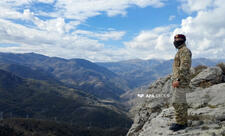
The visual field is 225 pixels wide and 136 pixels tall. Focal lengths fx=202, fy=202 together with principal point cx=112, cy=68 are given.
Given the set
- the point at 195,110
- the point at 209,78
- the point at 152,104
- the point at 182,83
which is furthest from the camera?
the point at 152,104

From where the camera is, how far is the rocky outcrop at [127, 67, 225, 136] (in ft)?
31.7

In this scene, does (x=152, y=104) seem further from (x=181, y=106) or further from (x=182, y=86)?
(x=182, y=86)

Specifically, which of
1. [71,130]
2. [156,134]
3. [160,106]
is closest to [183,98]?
[156,134]

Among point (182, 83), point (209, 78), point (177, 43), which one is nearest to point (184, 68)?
point (182, 83)

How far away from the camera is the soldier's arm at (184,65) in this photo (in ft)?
32.4

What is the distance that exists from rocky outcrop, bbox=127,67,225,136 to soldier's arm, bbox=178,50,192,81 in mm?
2577

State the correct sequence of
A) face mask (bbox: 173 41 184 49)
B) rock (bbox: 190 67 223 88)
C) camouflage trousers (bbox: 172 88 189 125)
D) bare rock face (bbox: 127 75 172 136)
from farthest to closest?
bare rock face (bbox: 127 75 172 136) < rock (bbox: 190 67 223 88) < face mask (bbox: 173 41 184 49) < camouflage trousers (bbox: 172 88 189 125)

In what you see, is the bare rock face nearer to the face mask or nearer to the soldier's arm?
the soldier's arm

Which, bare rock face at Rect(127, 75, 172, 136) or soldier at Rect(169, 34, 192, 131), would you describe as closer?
soldier at Rect(169, 34, 192, 131)

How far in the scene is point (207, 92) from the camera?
14414mm

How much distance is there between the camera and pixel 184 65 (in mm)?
9859

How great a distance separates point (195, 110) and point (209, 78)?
6565mm

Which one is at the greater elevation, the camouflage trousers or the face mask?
the face mask

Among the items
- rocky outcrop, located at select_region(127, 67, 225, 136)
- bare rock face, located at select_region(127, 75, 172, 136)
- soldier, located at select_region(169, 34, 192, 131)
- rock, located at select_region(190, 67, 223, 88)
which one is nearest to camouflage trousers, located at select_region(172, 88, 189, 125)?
soldier, located at select_region(169, 34, 192, 131)
